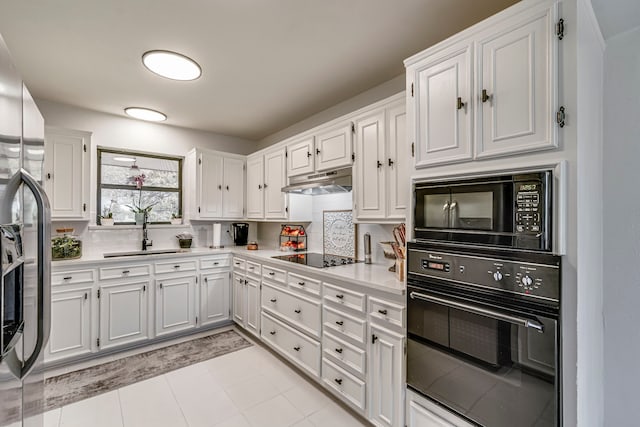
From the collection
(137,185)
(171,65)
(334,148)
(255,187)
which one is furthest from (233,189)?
(334,148)

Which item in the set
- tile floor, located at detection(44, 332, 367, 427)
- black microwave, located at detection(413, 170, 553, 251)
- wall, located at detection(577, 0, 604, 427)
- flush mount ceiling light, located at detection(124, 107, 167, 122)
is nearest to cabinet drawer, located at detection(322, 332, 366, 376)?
tile floor, located at detection(44, 332, 367, 427)

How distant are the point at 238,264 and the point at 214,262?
12.3 inches

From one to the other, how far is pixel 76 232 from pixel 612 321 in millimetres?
4735

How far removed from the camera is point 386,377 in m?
1.77

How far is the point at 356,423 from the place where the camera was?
1.98m

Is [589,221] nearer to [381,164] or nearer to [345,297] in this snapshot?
[381,164]

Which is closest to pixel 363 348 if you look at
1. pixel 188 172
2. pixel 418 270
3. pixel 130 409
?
pixel 418 270

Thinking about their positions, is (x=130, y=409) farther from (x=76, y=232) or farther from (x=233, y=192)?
(x=233, y=192)

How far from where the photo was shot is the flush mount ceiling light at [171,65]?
7.37 ft

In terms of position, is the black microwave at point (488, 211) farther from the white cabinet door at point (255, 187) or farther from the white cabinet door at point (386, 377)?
the white cabinet door at point (255, 187)

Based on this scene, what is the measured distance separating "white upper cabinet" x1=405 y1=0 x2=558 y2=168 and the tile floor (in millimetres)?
1963

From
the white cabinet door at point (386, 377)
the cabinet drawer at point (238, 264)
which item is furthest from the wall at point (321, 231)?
the white cabinet door at point (386, 377)

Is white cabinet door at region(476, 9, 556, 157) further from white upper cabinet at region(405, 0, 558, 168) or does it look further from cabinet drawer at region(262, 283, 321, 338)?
cabinet drawer at region(262, 283, 321, 338)

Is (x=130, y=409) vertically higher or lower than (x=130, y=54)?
lower
